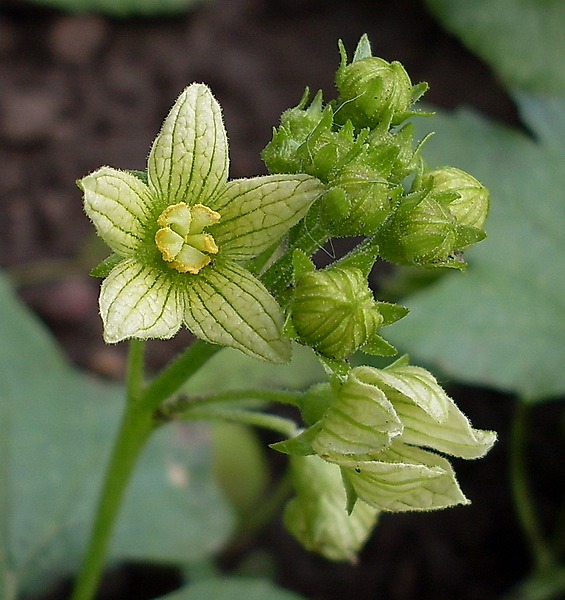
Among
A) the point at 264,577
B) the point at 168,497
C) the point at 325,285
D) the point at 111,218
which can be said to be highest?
the point at 325,285

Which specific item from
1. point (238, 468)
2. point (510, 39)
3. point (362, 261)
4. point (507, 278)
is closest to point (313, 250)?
point (362, 261)

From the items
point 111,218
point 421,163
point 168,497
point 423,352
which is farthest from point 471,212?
point 168,497

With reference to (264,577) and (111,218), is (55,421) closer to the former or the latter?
(264,577)

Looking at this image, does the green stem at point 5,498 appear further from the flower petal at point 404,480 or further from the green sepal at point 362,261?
the green sepal at point 362,261

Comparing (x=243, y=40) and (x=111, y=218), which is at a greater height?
(x=111, y=218)

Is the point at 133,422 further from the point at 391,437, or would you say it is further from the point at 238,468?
the point at 238,468

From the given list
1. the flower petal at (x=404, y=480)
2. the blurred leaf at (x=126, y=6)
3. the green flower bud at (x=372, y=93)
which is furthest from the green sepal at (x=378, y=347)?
the blurred leaf at (x=126, y=6)
